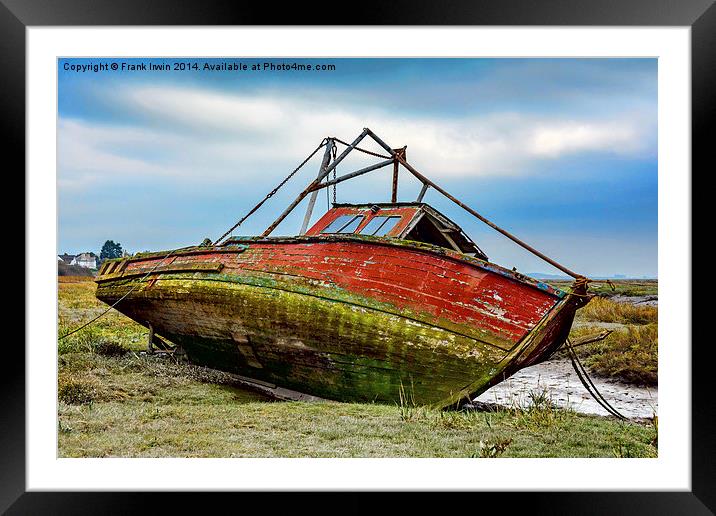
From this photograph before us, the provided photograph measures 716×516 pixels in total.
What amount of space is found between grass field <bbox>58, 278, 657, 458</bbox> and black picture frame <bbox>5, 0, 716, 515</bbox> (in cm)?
50

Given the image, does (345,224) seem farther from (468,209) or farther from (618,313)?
(618,313)

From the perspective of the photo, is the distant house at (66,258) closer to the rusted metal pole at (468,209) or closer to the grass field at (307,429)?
the grass field at (307,429)

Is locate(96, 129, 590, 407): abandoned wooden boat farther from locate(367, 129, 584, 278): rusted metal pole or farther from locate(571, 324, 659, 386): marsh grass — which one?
locate(571, 324, 659, 386): marsh grass

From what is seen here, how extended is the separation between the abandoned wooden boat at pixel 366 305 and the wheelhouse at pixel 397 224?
0.8 inches

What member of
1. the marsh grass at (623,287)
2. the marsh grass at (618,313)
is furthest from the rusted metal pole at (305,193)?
the marsh grass at (618,313)

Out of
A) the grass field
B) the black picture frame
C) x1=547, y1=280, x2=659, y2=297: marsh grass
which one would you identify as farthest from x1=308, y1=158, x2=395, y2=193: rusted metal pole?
the grass field

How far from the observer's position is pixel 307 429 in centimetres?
663

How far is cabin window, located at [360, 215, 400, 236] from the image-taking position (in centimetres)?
749

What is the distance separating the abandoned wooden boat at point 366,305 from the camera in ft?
20.6
